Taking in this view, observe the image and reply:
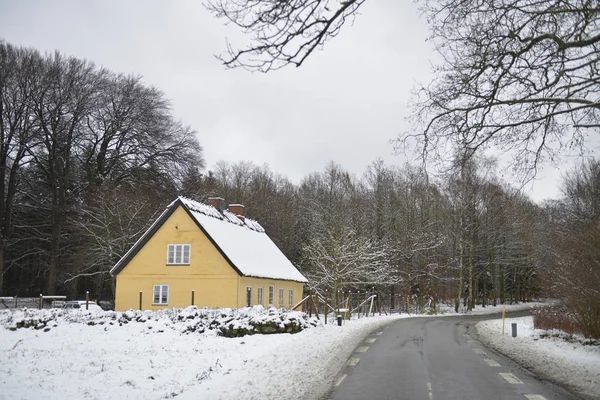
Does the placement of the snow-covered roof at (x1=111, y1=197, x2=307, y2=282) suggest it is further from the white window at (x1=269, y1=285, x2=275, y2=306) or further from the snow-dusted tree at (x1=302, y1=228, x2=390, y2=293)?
the snow-dusted tree at (x1=302, y1=228, x2=390, y2=293)

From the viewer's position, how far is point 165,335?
64.4 ft

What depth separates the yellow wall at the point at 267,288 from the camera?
3038cm

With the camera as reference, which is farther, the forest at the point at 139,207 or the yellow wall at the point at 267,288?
the forest at the point at 139,207

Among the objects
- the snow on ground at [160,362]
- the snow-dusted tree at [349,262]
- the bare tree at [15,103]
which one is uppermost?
the bare tree at [15,103]

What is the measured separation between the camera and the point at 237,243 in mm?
33281

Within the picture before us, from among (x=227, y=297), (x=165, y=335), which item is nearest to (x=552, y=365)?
(x=165, y=335)

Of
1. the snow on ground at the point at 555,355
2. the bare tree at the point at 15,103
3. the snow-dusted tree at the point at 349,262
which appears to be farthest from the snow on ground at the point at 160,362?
the bare tree at the point at 15,103

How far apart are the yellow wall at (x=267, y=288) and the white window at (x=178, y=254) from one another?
3.40 metres

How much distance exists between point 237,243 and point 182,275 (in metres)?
3.91

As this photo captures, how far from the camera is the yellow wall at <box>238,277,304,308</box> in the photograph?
30.4 metres

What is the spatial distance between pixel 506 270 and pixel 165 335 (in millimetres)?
52143

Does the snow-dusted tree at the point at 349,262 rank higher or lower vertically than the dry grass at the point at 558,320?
higher

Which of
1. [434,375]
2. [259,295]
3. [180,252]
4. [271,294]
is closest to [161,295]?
[180,252]

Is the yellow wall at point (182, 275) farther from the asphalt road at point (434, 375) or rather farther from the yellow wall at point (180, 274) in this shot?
the asphalt road at point (434, 375)
